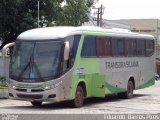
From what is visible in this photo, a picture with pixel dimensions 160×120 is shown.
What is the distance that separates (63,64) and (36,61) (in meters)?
1.02

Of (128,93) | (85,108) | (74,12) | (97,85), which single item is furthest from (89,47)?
(74,12)

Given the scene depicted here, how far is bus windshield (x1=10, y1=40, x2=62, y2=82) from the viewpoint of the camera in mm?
18562

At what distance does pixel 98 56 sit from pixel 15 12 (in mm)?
15976

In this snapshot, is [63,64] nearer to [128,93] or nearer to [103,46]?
[103,46]

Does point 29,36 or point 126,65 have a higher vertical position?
point 29,36

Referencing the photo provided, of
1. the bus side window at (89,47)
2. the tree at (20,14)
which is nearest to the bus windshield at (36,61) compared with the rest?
the bus side window at (89,47)

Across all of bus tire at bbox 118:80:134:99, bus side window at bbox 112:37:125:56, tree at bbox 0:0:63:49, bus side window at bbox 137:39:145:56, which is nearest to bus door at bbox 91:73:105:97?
bus side window at bbox 112:37:125:56

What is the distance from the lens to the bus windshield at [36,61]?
18.6m

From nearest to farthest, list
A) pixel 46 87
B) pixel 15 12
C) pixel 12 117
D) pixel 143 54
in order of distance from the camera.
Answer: pixel 12 117
pixel 46 87
pixel 143 54
pixel 15 12

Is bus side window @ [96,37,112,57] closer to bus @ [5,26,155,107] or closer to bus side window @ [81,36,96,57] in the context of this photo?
bus @ [5,26,155,107]

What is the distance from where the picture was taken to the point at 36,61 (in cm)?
1878

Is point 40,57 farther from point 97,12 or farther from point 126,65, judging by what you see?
point 97,12

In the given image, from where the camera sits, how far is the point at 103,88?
21250mm

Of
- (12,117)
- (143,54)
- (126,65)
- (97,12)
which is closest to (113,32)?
(126,65)
